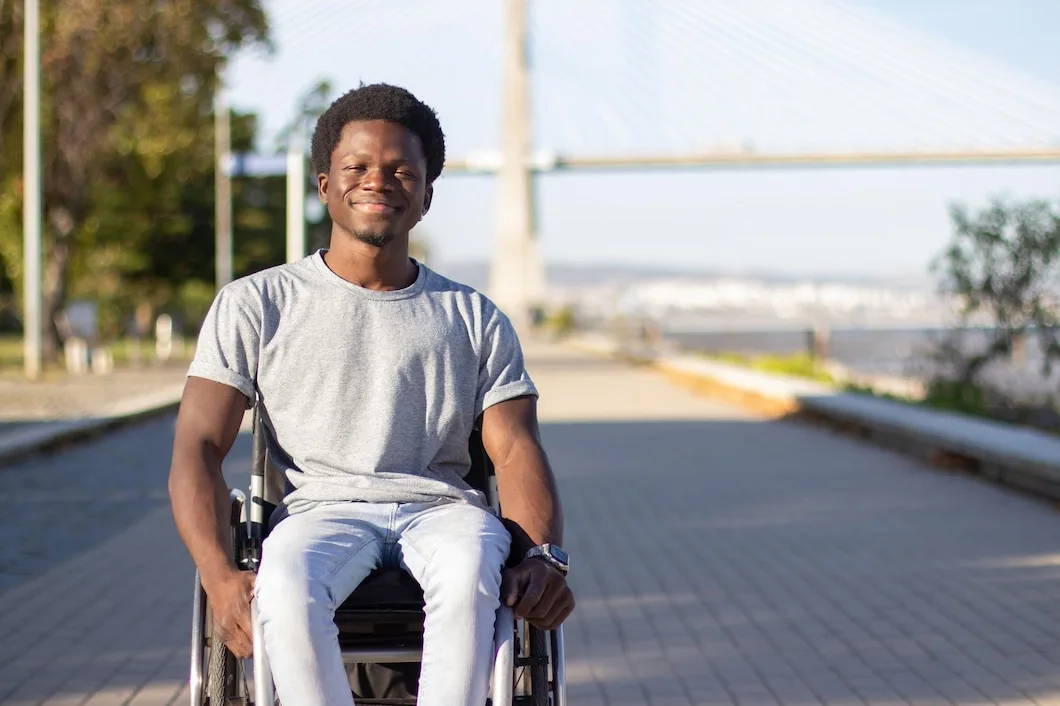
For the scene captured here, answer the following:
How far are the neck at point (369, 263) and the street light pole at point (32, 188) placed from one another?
837 inches

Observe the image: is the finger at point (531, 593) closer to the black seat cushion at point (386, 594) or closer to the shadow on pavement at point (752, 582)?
the black seat cushion at point (386, 594)

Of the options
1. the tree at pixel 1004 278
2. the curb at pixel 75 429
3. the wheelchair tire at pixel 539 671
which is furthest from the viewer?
the tree at pixel 1004 278

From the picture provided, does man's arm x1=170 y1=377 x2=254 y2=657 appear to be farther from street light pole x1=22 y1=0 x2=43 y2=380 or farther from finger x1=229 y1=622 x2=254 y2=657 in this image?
street light pole x1=22 y1=0 x2=43 y2=380

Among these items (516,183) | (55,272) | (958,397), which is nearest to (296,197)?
(55,272)

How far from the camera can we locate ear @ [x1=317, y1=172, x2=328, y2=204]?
3.79m

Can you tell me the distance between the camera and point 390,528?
11.5 ft

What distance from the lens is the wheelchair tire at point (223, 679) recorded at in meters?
3.52

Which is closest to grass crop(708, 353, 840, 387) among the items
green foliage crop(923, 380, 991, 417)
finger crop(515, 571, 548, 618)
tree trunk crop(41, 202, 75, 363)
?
green foliage crop(923, 380, 991, 417)

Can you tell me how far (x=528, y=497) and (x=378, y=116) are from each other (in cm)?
89

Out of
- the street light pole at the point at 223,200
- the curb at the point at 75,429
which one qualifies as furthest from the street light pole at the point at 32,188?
the street light pole at the point at 223,200

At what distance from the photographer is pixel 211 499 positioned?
3.43m

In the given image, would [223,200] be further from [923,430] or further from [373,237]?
[373,237]

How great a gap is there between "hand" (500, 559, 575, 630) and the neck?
2.36ft

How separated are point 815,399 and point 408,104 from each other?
1409 centimetres
